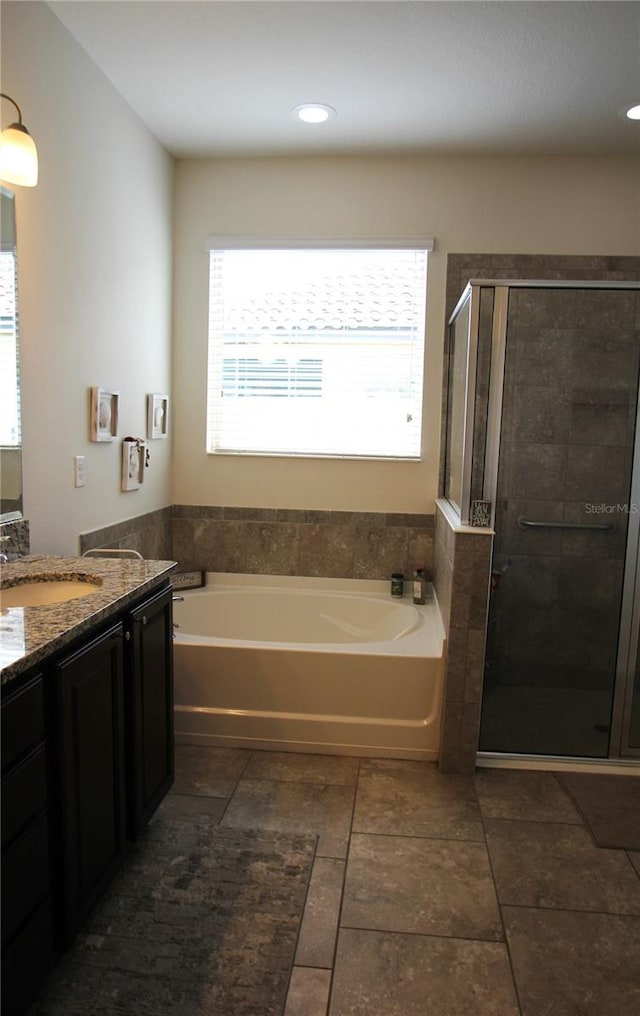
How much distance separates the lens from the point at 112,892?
6.29ft

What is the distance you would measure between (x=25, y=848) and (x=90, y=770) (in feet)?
0.96

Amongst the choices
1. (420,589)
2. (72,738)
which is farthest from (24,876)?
(420,589)

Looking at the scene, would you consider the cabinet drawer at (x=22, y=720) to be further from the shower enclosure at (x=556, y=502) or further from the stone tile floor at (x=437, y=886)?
the shower enclosure at (x=556, y=502)

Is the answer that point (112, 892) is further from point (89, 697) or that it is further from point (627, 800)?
point (627, 800)

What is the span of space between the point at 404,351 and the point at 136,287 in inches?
55.5

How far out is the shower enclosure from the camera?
2666 millimetres

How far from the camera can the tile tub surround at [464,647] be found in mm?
2605

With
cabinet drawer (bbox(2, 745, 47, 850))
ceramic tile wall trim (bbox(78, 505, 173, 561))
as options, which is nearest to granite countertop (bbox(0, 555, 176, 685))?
cabinet drawer (bbox(2, 745, 47, 850))

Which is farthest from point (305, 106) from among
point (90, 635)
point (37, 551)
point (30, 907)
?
point (30, 907)

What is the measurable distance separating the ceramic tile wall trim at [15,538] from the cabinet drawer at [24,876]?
3.23 ft

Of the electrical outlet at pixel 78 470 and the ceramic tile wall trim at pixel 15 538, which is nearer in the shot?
the ceramic tile wall trim at pixel 15 538

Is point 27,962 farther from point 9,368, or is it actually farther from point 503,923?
point 9,368

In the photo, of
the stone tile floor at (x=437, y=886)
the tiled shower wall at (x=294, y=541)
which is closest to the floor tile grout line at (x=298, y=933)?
the stone tile floor at (x=437, y=886)

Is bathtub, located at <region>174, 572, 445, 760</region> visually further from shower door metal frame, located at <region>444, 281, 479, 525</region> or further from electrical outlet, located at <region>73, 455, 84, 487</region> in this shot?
electrical outlet, located at <region>73, 455, 84, 487</region>
